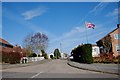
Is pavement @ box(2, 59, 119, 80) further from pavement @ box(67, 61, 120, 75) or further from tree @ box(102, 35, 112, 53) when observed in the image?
tree @ box(102, 35, 112, 53)

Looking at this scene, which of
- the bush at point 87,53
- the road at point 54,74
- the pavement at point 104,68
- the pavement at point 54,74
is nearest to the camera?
the pavement at point 54,74

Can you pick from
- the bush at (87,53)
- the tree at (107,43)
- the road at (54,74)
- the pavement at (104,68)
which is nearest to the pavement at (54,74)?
the road at (54,74)

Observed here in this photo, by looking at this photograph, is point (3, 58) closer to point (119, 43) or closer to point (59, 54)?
point (119, 43)

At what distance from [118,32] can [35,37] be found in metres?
31.3

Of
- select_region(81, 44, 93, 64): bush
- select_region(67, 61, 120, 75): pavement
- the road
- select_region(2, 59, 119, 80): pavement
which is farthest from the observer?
select_region(81, 44, 93, 64): bush

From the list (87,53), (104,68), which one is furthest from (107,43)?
(104,68)

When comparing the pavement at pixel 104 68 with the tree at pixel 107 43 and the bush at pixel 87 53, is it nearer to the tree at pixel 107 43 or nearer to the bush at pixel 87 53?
the bush at pixel 87 53

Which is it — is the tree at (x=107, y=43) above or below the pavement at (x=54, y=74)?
above

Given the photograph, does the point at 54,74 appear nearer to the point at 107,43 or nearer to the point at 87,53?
the point at 87,53

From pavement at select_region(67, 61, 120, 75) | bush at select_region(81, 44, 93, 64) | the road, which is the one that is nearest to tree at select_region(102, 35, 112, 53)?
bush at select_region(81, 44, 93, 64)

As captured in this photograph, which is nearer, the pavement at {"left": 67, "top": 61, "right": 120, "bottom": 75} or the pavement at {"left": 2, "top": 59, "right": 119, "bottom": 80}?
the pavement at {"left": 2, "top": 59, "right": 119, "bottom": 80}

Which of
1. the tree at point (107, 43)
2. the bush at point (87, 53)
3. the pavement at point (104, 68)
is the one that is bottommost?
the pavement at point (104, 68)

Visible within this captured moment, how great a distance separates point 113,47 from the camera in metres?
70.1

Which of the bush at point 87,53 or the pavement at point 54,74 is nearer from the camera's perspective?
the pavement at point 54,74
